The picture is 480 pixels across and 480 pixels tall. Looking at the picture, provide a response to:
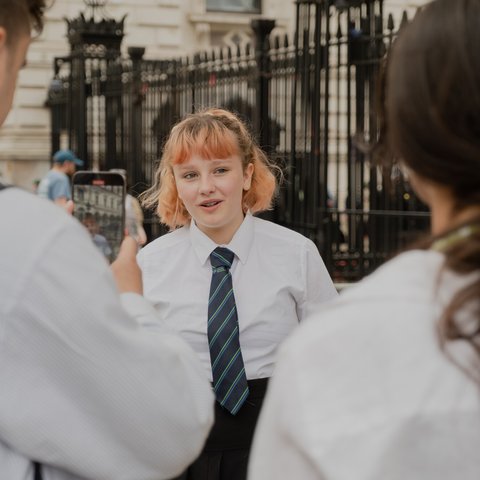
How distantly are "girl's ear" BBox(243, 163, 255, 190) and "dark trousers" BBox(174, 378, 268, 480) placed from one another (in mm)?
786

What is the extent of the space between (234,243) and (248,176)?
0.36m

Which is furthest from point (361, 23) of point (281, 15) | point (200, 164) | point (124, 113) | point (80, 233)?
point (281, 15)

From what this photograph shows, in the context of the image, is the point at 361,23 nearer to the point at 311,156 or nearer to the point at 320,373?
the point at 311,156

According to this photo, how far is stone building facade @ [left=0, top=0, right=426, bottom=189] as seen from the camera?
22.6 meters

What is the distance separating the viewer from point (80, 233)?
1753mm

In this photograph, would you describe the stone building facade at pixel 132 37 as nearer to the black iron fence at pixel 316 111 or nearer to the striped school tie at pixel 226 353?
the black iron fence at pixel 316 111

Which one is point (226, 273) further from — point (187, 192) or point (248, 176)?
point (248, 176)

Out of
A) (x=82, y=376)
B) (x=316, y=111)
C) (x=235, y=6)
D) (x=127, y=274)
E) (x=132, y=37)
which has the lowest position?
(x=82, y=376)

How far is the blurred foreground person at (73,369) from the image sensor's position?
66.9 inches

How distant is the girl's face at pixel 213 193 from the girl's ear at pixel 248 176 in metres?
0.07

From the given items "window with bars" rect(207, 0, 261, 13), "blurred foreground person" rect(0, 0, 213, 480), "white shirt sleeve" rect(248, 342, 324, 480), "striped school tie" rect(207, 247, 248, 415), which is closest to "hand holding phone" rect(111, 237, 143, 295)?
"blurred foreground person" rect(0, 0, 213, 480)

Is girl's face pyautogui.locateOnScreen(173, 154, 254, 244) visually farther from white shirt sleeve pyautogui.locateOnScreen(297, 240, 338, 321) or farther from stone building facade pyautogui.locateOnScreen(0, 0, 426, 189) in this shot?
stone building facade pyautogui.locateOnScreen(0, 0, 426, 189)

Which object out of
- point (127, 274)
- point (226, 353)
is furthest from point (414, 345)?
point (226, 353)

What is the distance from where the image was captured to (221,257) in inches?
145
